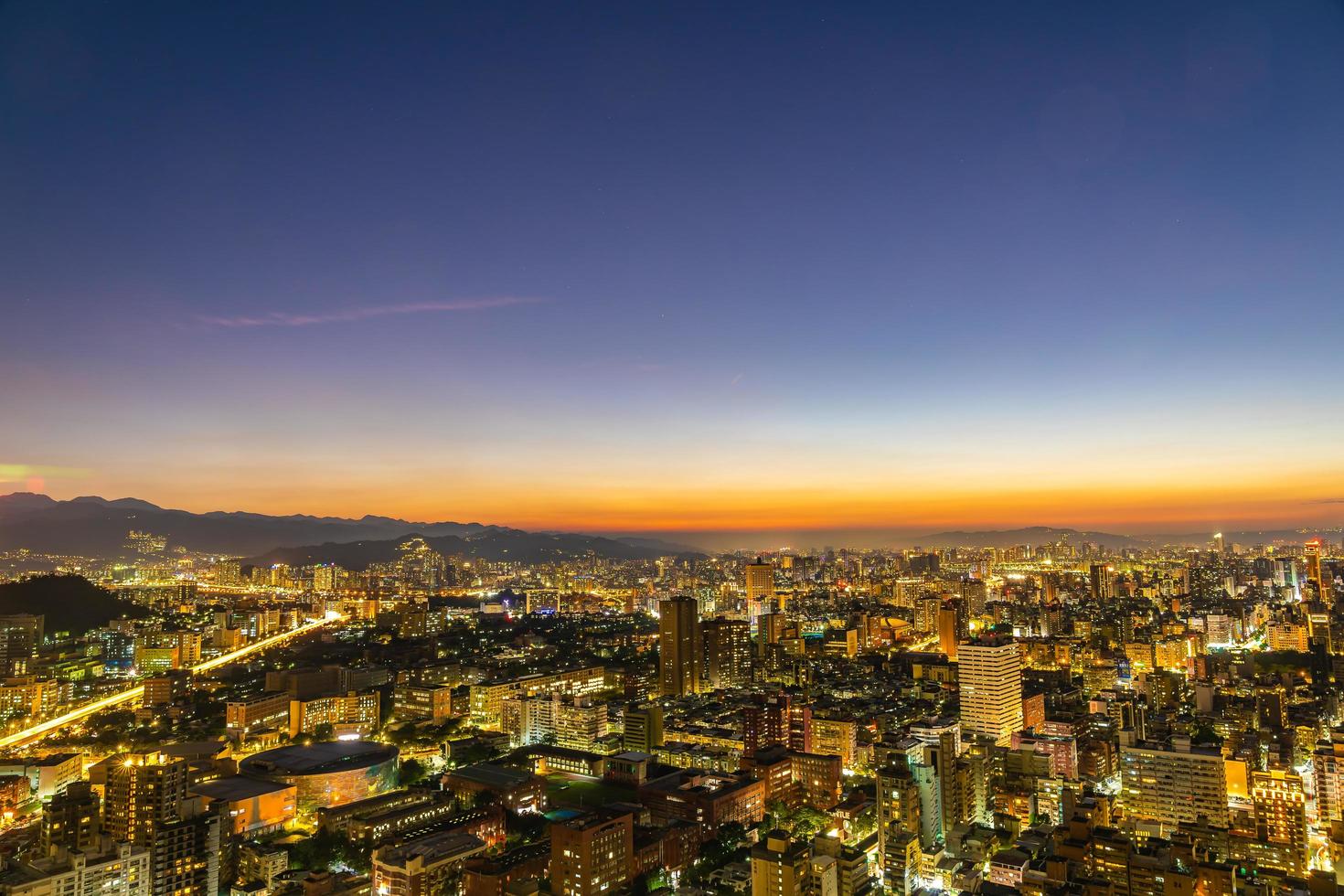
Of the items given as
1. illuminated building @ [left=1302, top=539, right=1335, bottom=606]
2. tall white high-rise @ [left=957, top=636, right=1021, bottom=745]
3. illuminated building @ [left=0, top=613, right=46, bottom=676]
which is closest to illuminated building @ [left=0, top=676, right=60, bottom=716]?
illuminated building @ [left=0, top=613, right=46, bottom=676]

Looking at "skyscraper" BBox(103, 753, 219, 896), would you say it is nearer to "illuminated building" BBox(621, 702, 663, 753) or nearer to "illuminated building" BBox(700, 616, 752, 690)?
"illuminated building" BBox(621, 702, 663, 753)

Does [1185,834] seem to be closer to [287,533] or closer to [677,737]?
[677,737]

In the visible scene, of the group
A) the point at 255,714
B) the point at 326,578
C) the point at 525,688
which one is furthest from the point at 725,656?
the point at 326,578

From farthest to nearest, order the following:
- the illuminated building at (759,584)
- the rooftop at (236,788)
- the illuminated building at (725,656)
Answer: the illuminated building at (759,584) → the illuminated building at (725,656) → the rooftop at (236,788)

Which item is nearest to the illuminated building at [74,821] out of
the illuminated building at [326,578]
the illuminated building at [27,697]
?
the illuminated building at [27,697]

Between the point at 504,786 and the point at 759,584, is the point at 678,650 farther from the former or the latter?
the point at 759,584

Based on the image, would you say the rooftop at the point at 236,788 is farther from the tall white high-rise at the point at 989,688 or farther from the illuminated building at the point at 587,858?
the tall white high-rise at the point at 989,688
